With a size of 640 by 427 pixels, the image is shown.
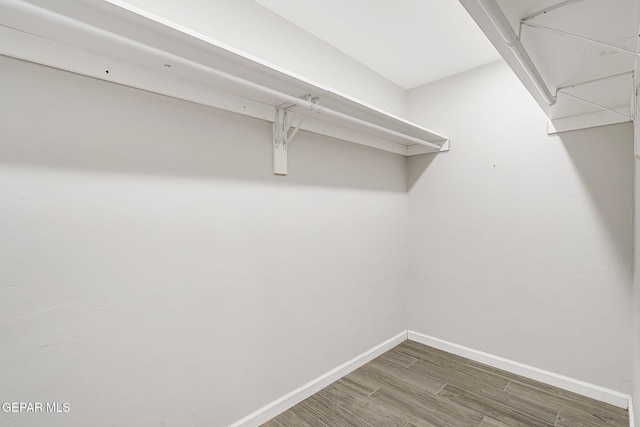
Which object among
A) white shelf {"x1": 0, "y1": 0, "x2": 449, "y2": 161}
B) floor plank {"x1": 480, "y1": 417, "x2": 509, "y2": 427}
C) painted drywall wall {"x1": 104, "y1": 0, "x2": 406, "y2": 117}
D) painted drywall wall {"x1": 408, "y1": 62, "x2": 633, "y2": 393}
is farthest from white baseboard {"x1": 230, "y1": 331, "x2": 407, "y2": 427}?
painted drywall wall {"x1": 104, "y1": 0, "x2": 406, "y2": 117}

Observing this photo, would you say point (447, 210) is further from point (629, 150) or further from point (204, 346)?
point (204, 346)

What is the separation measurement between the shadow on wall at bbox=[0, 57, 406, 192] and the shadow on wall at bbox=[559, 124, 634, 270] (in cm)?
180

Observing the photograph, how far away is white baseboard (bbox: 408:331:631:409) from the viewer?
1885mm

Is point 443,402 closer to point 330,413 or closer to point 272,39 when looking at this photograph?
point 330,413

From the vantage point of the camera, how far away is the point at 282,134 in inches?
69.7

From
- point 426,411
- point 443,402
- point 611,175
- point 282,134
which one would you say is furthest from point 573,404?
point 282,134

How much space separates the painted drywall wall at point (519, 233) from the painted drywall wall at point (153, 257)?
Answer: 104 cm

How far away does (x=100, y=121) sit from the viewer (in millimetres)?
1202

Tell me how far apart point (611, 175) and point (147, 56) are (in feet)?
8.44

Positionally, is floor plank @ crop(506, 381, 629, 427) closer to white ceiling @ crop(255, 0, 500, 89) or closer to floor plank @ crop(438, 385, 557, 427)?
floor plank @ crop(438, 385, 557, 427)

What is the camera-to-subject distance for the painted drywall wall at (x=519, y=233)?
74.7 inches

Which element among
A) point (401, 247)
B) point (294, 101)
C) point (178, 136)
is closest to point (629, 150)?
point (401, 247)

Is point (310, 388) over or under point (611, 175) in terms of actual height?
under

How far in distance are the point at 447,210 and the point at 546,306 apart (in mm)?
954
